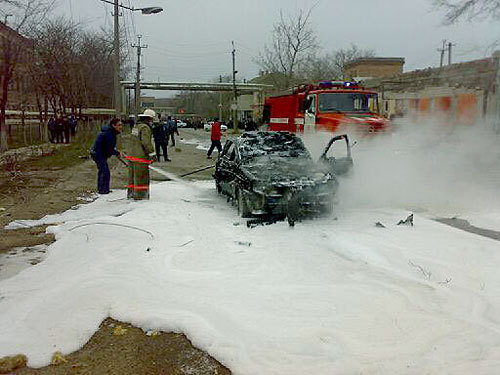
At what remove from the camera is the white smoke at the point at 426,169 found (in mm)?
9930

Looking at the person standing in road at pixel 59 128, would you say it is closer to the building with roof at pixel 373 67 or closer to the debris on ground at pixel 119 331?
the debris on ground at pixel 119 331

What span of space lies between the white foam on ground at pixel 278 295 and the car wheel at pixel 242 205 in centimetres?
90

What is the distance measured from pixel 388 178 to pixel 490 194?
2.19 m

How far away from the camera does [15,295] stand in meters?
4.66

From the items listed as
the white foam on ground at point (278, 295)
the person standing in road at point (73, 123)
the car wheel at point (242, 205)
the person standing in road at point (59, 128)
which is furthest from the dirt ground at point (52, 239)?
the person standing in road at point (73, 123)

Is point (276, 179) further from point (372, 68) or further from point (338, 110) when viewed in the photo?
point (372, 68)

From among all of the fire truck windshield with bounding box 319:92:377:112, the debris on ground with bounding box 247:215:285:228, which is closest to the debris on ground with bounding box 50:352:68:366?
the debris on ground with bounding box 247:215:285:228

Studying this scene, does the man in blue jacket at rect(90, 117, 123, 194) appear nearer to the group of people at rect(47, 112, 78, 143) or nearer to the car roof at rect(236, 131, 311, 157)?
the car roof at rect(236, 131, 311, 157)

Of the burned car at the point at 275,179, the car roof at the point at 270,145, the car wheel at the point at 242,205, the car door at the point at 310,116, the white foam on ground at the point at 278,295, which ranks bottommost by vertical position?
the white foam on ground at the point at 278,295

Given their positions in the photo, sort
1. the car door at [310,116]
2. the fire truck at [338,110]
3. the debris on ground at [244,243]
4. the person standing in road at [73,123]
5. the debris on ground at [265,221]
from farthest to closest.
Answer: the person standing in road at [73,123] → the car door at [310,116] → the fire truck at [338,110] → the debris on ground at [265,221] → the debris on ground at [244,243]

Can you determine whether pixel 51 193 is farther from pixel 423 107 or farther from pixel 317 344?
pixel 423 107

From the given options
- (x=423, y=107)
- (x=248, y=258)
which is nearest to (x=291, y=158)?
(x=248, y=258)

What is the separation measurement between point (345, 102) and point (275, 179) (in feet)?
23.3

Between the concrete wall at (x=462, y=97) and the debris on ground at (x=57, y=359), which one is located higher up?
the concrete wall at (x=462, y=97)
